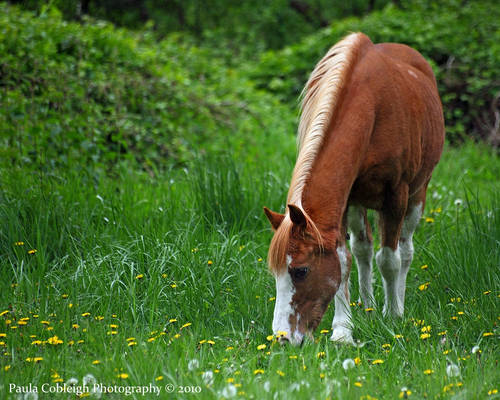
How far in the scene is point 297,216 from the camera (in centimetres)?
315

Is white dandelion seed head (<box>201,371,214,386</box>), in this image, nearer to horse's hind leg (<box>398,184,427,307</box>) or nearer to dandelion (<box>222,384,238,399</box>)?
dandelion (<box>222,384,238,399</box>)

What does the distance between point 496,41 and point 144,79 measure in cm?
576

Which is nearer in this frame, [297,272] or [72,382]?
[72,382]

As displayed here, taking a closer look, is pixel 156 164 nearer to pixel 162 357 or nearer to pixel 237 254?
pixel 237 254

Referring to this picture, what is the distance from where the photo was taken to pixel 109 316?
361cm

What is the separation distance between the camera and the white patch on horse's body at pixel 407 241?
14.2 feet

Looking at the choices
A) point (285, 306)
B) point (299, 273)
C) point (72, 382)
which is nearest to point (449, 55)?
point (299, 273)

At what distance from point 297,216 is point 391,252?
1.23m

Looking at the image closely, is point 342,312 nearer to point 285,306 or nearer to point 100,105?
point 285,306

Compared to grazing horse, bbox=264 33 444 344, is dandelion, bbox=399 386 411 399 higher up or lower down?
lower down

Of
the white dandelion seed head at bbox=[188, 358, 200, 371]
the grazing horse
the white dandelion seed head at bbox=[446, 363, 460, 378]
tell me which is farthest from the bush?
the white dandelion seed head at bbox=[188, 358, 200, 371]

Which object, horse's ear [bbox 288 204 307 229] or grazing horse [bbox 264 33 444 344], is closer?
horse's ear [bbox 288 204 307 229]

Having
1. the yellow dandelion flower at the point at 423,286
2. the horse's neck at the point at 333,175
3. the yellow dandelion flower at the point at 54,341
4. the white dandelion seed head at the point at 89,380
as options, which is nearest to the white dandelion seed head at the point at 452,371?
the horse's neck at the point at 333,175

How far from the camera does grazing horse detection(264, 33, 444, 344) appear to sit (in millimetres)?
3270
